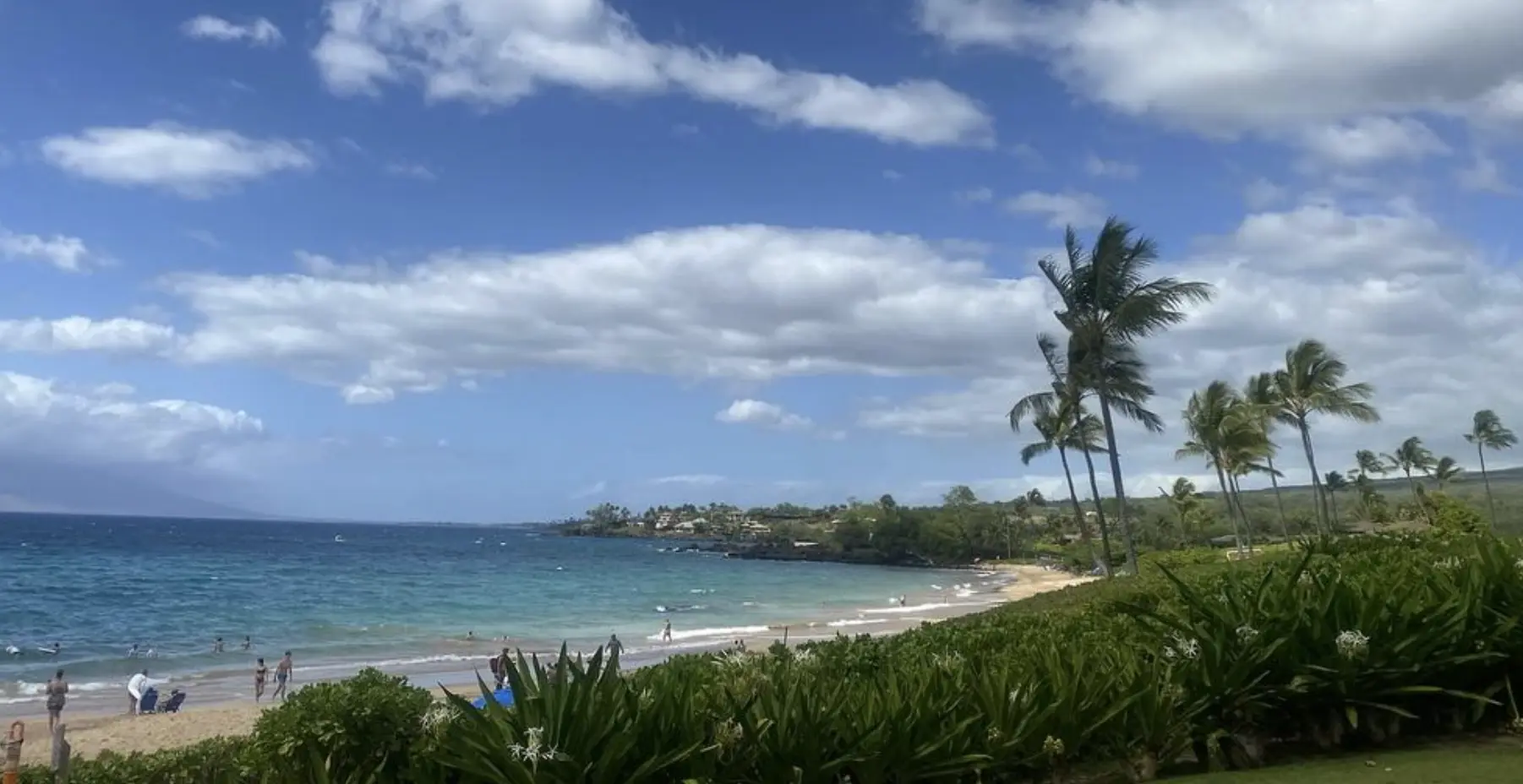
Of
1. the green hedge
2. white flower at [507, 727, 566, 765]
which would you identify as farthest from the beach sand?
white flower at [507, 727, 566, 765]

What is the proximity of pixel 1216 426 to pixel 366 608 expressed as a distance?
3853 cm

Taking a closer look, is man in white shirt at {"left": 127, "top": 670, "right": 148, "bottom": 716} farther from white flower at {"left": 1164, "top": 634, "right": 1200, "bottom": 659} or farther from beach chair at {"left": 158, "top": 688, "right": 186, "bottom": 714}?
white flower at {"left": 1164, "top": 634, "right": 1200, "bottom": 659}

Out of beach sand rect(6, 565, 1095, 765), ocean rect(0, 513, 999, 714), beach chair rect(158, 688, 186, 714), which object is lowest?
beach sand rect(6, 565, 1095, 765)

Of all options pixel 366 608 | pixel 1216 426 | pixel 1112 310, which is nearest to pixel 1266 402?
pixel 1216 426

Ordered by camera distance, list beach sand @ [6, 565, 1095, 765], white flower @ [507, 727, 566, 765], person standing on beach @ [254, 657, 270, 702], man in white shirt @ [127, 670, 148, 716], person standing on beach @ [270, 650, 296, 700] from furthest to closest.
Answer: person standing on beach @ [270, 650, 296, 700]
person standing on beach @ [254, 657, 270, 702]
man in white shirt @ [127, 670, 148, 716]
beach sand @ [6, 565, 1095, 765]
white flower @ [507, 727, 566, 765]

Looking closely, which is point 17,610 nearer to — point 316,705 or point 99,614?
point 99,614

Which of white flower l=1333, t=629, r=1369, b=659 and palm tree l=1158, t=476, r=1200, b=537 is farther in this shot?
palm tree l=1158, t=476, r=1200, b=537

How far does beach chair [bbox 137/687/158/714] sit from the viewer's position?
80.3 ft

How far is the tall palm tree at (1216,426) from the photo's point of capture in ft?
153

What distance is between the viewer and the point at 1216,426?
46.8 m

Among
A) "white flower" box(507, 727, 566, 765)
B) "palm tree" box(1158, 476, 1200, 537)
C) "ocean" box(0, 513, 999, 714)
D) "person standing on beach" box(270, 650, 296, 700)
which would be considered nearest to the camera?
"white flower" box(507, 727, 566, 765)

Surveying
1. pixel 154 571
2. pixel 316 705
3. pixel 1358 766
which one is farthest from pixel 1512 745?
pixel 154 571

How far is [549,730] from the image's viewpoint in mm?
4660

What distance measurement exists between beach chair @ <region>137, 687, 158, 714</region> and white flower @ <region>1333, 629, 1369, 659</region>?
994 inches
